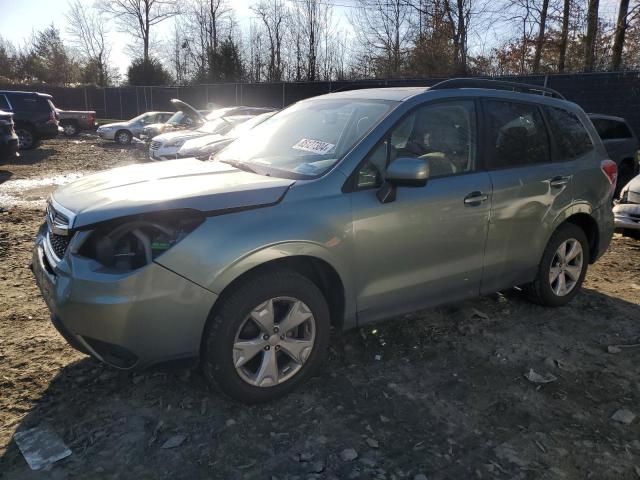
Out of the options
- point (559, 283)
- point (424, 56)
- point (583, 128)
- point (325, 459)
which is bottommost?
point (325, 459)

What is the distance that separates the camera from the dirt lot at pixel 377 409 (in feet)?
8.32

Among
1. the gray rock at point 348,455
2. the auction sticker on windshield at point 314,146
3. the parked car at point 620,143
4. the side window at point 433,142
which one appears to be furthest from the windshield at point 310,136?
the parked car at point 620,143

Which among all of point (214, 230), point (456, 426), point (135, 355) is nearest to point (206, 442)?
point (135, 355)

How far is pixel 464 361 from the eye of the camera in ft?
11.8

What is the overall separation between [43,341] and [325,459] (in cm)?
230

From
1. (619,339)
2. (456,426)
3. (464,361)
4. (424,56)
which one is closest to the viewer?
(456,426)

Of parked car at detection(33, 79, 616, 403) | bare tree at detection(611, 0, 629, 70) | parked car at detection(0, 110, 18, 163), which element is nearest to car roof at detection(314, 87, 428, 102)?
parked car at detection(33, 79, 616, 403)

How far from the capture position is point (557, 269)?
4.44m

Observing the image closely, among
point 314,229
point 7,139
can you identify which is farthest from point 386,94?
point 7,139

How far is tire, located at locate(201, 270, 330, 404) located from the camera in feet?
8.92

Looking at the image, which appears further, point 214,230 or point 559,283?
point 559,283

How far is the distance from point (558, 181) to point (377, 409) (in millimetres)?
2458

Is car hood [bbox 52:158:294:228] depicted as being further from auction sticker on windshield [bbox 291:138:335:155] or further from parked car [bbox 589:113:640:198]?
parked car [bbox 589:113:640:198]

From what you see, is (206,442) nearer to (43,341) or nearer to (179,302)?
(179,302)
